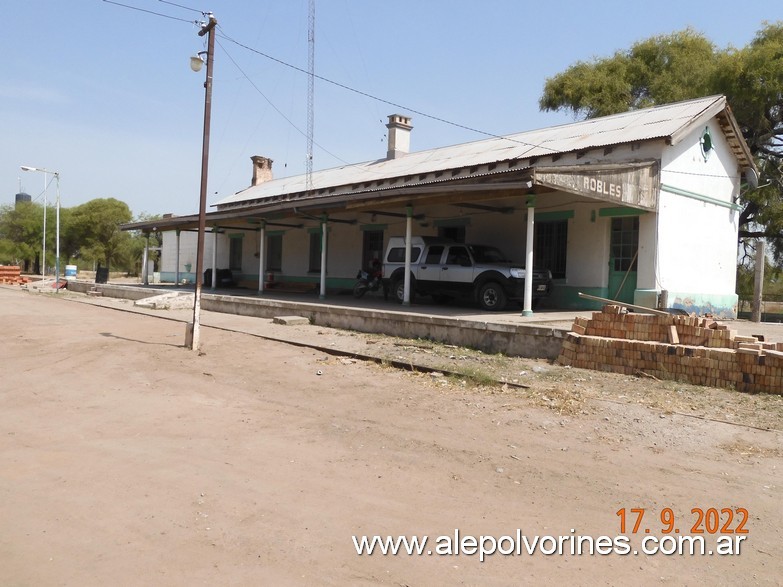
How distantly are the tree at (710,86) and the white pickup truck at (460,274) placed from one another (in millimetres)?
10341

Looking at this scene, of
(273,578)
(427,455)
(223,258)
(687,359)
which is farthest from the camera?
(223,258)

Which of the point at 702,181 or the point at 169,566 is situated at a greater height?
the point at 702,181

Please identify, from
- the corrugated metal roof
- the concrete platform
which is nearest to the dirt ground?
the concrete platform

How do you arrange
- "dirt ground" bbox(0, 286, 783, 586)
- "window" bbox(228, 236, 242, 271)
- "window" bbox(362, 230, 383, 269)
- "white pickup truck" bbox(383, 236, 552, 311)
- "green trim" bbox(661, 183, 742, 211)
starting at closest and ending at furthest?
"dirt ground" bbox(0, 286, 783, 586) < "white pickup truck" bbox(383, 236, 552, 311) < "green trim" bbox(661, 183, 742, 211) < "window" bbox(362, 230, 383, 269) < "window" bbox(228, 236, 242, 271)

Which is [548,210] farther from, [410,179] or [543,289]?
[410,179]

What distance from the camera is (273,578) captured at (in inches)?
129

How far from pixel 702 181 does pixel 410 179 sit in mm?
8687

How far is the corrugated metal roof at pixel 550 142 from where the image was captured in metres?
16.0

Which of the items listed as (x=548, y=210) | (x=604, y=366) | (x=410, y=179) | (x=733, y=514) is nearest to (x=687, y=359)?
(x=604, y=366)

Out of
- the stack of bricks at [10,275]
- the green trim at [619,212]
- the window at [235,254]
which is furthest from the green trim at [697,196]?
the stack of bricks at [10,275]

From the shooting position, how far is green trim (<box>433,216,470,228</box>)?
19062mm

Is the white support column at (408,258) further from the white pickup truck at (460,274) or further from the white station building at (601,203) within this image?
the white pickup truck at (460,274)

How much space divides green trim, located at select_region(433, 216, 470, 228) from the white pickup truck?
2.16 m

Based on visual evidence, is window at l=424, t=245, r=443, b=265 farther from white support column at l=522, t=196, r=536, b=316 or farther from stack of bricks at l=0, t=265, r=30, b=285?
stack of bricks at l=0, t=265, r=30, b=285
